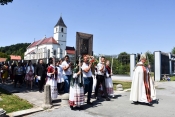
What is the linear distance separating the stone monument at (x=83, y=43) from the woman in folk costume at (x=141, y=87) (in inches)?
145

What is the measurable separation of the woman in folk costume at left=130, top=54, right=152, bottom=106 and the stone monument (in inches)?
145

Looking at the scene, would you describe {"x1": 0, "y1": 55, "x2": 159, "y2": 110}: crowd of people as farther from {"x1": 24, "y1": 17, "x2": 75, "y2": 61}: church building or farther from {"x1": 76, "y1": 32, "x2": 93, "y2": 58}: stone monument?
{"x1": 24, "y1": 17, "x2": 75, "y2": 61}: church building

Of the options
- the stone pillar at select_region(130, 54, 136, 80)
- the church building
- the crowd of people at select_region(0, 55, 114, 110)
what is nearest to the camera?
the crowd of people at select_region(0, 55, 114, 110)

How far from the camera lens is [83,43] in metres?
9.86

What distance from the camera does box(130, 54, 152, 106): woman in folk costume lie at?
22.4ft

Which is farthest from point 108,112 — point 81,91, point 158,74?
point 158,74

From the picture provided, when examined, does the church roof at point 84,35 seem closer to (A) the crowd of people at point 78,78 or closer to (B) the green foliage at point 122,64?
(A) the crowd of people at point 78,78

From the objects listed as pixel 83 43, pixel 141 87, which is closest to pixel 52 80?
pixel 83 43

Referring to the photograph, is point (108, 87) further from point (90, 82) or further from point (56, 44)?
point (56, 44)

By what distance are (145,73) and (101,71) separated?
1810 millimetres

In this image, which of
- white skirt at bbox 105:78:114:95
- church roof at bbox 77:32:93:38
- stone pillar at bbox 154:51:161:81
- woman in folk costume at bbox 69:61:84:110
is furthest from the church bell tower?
woman in folk costume at bbox 69:61:84:110

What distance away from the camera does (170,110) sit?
611 centimetres

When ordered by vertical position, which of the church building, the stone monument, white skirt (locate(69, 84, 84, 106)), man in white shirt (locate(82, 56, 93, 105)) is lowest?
white skirt (locate(69, 84, 84, 106))

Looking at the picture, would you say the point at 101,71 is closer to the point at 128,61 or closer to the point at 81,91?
the point at 81,91
